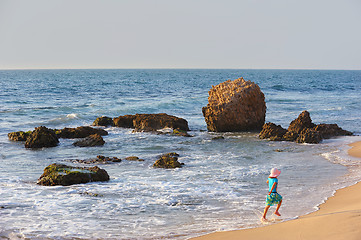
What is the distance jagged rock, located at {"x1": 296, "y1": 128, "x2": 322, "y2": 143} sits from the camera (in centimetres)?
1617

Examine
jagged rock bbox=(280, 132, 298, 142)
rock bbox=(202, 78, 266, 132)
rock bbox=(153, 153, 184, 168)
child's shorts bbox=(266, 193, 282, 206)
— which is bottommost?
rock bbox=(153, 153, 184, 168)

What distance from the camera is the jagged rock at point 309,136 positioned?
16172 millimetres

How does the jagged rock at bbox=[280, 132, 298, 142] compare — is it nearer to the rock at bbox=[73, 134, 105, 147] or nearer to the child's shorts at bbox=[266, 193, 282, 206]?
the rock at bbox=[73, 134, 105, 147]

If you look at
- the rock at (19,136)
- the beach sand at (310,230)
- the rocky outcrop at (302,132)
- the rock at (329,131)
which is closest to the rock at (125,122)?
the rock at (19,136)

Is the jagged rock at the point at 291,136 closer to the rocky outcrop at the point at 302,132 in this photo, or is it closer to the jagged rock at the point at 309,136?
the rocky outcrop at the point at 302,132

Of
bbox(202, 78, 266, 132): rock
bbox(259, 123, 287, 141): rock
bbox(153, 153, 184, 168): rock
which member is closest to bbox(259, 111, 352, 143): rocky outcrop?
bbox(259, 123, 287, 141): rock

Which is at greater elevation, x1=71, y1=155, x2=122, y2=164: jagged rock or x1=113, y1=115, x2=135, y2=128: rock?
x1=113, y1=115, x2=135, y2=128: rock

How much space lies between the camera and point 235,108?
18.5 m

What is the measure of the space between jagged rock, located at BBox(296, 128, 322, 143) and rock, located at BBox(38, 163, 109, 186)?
8.50 m

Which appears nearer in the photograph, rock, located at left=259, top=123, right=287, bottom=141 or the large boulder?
rock, located at left=259, top=123, right=287, bottom=141

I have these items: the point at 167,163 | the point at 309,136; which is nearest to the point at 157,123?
the point at 309,136

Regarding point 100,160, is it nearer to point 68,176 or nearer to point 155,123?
point 68,176

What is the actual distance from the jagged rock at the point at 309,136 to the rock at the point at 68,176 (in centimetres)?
850

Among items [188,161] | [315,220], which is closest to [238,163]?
[188,161]
